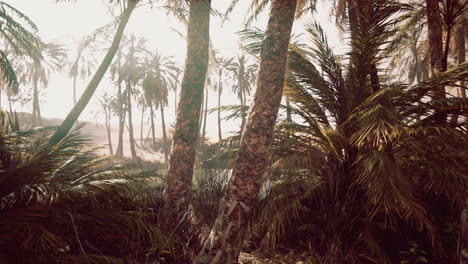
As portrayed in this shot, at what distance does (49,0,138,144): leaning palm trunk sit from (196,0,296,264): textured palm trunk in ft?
16.7

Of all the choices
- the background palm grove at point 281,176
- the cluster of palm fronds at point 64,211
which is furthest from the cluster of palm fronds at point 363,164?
the cluster of palm fronds at point 64,211

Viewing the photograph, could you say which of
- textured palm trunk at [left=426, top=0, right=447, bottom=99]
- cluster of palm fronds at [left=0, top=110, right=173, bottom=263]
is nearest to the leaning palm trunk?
cluster of palm fronds at [left=0, top=110, right=173, bottom=263]

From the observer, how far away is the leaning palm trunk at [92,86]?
682cm

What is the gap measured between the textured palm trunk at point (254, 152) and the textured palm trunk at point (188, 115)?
99 cm

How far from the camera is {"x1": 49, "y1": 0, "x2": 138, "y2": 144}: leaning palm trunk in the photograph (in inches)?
268

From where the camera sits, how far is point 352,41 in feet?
17.6

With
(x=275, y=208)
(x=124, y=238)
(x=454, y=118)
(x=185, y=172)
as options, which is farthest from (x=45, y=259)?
(x=454, y=118)

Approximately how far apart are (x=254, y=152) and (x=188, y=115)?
1426 mm

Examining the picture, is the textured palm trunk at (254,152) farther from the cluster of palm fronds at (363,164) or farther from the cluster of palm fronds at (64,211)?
the cluster of palm fronds at (363,164)

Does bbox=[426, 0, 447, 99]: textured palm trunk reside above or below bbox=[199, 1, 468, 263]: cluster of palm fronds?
above

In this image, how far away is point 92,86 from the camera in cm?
748

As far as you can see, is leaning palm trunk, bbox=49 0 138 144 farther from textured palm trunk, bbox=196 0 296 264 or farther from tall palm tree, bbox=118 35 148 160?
tall palm tree, bbox=118 35 148 160

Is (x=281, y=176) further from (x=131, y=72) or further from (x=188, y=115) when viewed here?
(x=131, y=72)

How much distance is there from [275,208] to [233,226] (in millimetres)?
1486
